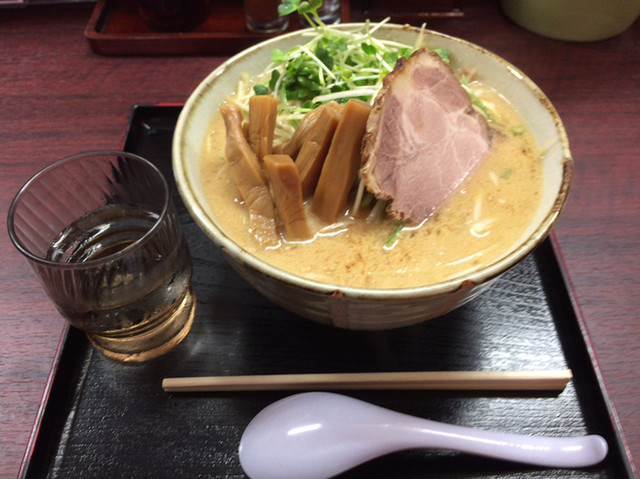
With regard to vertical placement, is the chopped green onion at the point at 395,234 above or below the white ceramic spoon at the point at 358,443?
above

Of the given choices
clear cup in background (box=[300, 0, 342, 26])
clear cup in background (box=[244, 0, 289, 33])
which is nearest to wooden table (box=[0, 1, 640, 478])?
clear cup in background (box=[244, 0, 289, 33])

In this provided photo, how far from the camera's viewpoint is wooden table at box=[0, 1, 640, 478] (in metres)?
1.28

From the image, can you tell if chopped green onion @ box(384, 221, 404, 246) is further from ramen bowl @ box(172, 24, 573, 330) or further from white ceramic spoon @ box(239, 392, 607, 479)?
white ceramic spoon @ box(239, 392, 607, 479)

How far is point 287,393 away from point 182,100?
1378 millimetres

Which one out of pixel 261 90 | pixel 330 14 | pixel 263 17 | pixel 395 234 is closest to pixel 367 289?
pixel 395 234

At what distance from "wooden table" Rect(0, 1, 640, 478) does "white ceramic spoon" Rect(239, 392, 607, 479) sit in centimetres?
17

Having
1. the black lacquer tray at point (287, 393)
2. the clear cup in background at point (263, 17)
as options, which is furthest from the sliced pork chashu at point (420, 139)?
the clear cup in background at point (263, 17)

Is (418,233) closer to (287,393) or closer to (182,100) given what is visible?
(287,393)

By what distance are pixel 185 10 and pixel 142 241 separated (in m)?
1.55

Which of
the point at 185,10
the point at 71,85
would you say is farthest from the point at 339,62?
the point at 71,85

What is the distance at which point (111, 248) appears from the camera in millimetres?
1264

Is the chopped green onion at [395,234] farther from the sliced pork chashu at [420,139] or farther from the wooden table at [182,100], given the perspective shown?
the wooden table at [182,100]

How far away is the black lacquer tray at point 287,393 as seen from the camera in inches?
41.3

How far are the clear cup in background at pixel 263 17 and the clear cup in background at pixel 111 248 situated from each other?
1225mm
